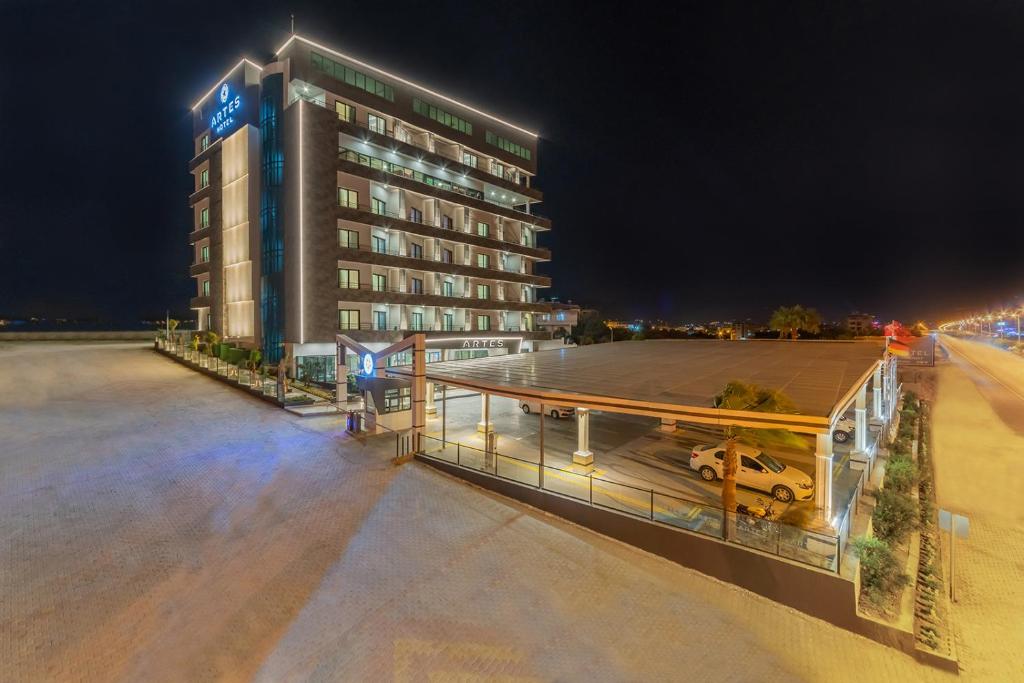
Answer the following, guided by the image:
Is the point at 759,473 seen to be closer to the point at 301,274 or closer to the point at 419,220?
the point at 301,274

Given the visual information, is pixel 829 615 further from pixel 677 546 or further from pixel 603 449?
pixel 603 449

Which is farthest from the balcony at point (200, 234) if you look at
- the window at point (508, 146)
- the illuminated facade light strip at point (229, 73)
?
the window at point (508, 146)

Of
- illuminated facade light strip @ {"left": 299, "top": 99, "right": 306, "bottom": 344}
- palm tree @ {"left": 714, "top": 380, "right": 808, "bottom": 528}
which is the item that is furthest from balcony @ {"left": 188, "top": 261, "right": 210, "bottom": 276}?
palm tree @ {"left": 714, "top": 380, "right": 808, "bottom": 528}

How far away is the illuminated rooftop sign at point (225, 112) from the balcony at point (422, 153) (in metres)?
11.4

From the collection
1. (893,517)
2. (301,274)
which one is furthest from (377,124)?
(893,517)

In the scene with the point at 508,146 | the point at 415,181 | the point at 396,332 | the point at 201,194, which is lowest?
the point at 396,332

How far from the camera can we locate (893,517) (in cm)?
1193

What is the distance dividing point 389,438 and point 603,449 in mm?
8499

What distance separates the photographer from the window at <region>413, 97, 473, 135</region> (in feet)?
134

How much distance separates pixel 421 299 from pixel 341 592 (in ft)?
104

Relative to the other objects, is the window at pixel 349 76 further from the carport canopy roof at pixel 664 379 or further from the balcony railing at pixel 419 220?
the carport canopy roof at pixel 664 379

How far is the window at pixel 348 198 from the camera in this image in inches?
1356

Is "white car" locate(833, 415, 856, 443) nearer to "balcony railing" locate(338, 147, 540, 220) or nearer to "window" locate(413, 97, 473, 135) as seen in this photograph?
"balcony railing" locate(338, 147, 540, 220)

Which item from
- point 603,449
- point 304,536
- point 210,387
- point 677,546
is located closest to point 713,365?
point 603,449
